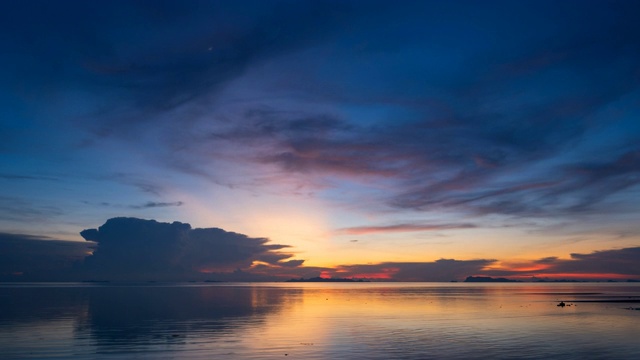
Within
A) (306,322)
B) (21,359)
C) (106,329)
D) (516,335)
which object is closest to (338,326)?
(306,322)

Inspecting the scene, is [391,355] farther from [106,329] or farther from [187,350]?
[106,329]

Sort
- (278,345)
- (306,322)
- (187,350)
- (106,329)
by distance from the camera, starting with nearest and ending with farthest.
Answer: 1. (187,350)
2. (278,345)
3. (106,329)
4. (306,322)

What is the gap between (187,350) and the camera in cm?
4712

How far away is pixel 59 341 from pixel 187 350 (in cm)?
1576

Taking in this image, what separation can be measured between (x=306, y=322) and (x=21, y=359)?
133ft

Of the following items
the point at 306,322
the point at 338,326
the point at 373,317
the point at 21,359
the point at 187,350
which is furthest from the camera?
the point at 373,317

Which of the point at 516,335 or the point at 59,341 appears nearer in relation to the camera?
the point at 59,341

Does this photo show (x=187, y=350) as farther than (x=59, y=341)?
No

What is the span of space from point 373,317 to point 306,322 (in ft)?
45.1

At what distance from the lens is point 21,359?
1641 inches

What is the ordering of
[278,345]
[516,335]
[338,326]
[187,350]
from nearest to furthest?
[187,350] < [278,345] < [516,335] < [338,326]

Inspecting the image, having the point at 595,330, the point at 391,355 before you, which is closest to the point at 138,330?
the point at 391,355

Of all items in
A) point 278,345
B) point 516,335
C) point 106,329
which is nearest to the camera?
point 278,345

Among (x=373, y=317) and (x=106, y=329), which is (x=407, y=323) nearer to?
(x=373, y=317)
